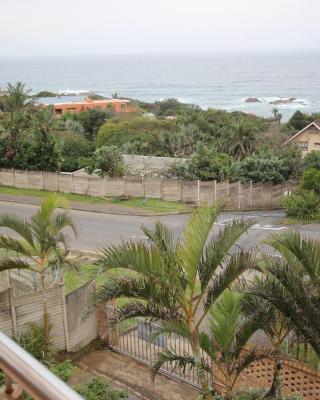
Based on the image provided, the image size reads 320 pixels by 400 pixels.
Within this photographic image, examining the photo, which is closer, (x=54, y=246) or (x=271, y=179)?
(x=54, y=246)

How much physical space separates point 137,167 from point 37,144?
265 inches

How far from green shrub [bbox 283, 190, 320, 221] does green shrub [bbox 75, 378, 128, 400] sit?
17.2m

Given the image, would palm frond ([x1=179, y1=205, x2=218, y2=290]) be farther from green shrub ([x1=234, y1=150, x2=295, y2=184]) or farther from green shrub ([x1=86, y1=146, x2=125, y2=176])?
green shrub ([x1=234, y1=150, x2=295, y2=184])

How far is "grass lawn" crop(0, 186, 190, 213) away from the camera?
24.9 m

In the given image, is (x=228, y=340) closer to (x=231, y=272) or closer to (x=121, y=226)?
(x=231, y=272)

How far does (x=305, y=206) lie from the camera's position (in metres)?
23.7

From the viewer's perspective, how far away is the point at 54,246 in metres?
9.36

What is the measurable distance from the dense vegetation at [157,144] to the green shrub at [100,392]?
65.8ft

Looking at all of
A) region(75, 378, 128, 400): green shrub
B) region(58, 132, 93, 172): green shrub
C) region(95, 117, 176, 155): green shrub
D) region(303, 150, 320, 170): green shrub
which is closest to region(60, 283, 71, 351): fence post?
region(75, 378, 128, 400): green shrub

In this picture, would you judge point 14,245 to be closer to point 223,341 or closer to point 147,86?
point 223,341

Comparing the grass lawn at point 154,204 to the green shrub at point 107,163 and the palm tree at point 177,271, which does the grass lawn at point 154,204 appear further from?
the palm tree at point 177,271

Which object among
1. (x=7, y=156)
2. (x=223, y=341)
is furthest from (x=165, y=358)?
(x=7, y=156)

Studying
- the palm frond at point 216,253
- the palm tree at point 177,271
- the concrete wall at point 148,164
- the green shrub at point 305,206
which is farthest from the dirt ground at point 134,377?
the concrete wall at point 148,164

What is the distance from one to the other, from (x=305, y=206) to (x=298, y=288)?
58.8 feet
